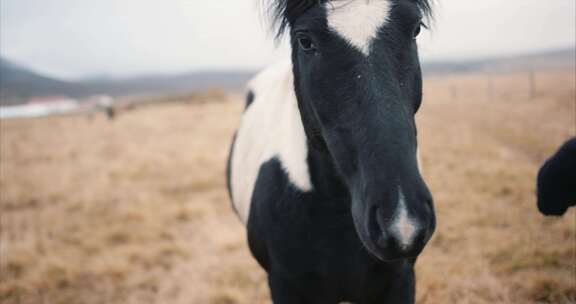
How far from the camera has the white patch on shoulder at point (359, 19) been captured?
1.30m

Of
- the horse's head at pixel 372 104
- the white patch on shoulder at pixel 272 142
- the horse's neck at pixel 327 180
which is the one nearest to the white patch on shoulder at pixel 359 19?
the horse's head at pixel 372 104

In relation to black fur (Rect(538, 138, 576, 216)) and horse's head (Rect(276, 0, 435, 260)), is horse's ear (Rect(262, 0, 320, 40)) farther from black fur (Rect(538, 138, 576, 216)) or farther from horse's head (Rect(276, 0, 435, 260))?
black fur (Rect(538, 138, 576, 216))

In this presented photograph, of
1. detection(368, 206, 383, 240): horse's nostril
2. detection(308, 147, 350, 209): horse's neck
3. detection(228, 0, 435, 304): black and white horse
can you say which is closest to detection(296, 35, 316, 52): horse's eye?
detection(228, 0, 435, 304): black and white horse

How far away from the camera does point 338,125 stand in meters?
1.33

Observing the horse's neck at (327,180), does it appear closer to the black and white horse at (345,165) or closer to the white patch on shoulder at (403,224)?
the black and white horse at (345,165)

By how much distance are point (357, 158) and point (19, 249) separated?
583 centimetres

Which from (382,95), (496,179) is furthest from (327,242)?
(496,179)

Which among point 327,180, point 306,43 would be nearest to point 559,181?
point 327,180

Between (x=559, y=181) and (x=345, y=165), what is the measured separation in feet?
4.23

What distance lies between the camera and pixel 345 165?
133 cm

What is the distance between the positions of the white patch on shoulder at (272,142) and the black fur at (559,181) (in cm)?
124

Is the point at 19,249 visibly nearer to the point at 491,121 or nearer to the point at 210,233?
the point at 210,233

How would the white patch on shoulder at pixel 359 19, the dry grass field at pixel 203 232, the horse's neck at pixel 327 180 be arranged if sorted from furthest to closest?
the dry grass field at pixel 203 232, the horse's neck at pixel 327 180, the white patch on shoulder at pixel 359 19

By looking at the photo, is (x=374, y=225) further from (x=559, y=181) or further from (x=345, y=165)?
(x=559, y=181)
